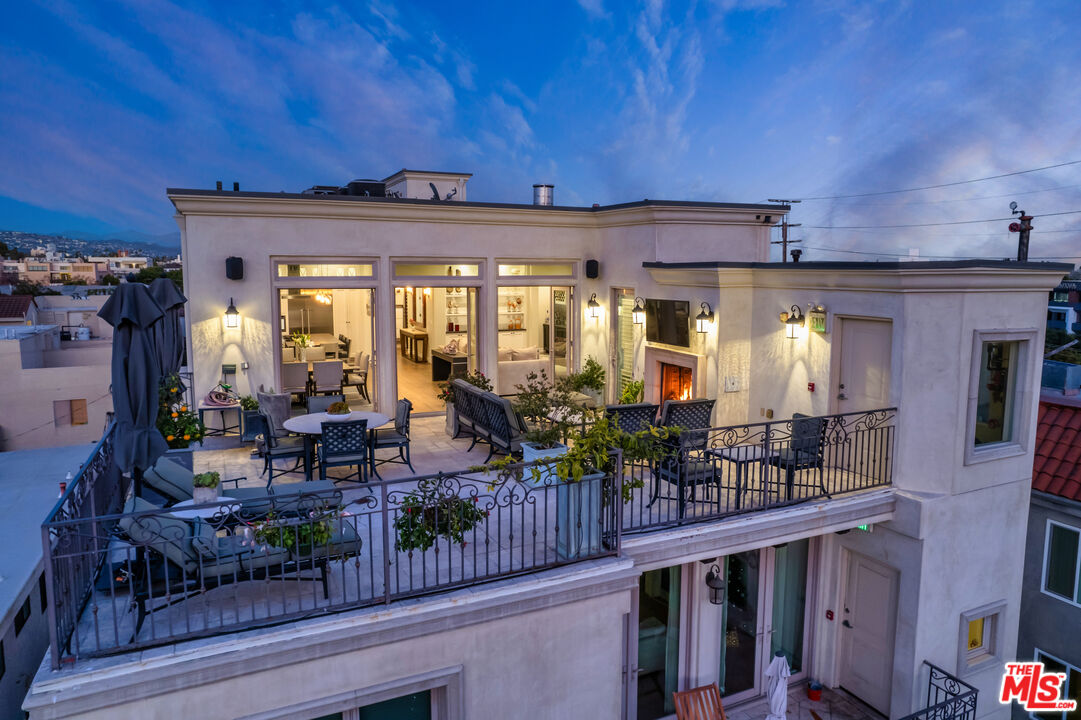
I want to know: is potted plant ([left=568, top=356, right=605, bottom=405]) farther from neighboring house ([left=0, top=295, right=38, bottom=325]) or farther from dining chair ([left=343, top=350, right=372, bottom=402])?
neighboring house ([left=0, top=295, right=38, bottom=325])

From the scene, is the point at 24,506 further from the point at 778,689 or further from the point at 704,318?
the point at 778,689

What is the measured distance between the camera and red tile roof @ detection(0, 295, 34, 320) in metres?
33.5

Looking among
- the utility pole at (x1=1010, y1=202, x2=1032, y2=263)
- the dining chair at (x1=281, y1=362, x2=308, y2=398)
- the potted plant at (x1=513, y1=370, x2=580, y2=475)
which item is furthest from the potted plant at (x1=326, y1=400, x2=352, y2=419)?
the utility pole at (x1=1010, y1=202, x2=1032, y2=263)

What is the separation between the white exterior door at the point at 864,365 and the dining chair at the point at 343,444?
640cm

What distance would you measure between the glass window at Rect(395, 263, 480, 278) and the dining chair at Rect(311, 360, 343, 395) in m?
2.57

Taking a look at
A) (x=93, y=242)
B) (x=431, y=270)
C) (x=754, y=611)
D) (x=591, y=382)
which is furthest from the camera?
(x=93, y=242)

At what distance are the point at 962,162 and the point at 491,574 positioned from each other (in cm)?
3310

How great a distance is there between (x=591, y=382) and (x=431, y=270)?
380cm

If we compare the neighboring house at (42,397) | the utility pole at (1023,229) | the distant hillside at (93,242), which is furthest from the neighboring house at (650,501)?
the distant hillside at (93,242)

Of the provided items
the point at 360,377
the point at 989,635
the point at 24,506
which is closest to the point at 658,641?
the point at 989,635

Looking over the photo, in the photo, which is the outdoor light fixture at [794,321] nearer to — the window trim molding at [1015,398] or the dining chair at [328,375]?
the window trim molding at [1015,398]

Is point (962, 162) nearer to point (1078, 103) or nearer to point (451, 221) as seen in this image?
point (1078, 103)

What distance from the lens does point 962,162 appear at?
97.9 ft

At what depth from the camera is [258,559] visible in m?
5.05
